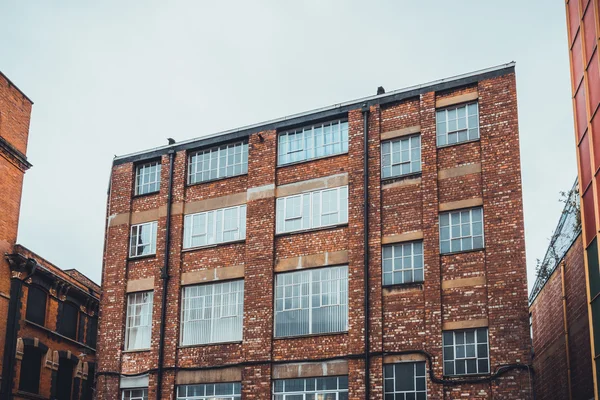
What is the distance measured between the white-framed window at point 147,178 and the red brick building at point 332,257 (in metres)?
0.06

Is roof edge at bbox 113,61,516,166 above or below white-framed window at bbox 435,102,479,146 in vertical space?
above

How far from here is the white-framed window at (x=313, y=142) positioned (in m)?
27.7

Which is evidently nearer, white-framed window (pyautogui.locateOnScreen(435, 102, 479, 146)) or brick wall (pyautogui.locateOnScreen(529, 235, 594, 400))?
brick wall (pyautogui.locateOnScreen(529, 235, 594, 400))

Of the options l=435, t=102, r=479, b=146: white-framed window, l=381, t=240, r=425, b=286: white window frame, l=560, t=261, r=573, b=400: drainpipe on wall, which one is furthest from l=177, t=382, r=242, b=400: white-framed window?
l=435, t=102, r=479, b=146: white-framed window

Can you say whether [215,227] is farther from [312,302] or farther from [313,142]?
[312,302]

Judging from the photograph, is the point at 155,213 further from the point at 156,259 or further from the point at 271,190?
the point at 271,190

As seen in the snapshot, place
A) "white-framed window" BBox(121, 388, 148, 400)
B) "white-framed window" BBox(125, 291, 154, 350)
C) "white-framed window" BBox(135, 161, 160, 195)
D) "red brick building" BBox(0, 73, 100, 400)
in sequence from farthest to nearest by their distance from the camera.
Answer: "red brick building" BBox(0, 73, 100, 400)
"white-framed window" BBox(135, 161, 160, 195)
"white-framed window" BBox(125, 291, 154, 350)
"white-framed window" BBox(121, 388, 148, 400)

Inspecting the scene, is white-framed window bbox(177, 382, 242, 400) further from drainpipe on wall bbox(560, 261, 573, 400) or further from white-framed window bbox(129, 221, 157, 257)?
drainpipe on wall bbox(560, 261, 573, 400)

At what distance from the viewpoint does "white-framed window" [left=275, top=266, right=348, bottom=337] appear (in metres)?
25.8

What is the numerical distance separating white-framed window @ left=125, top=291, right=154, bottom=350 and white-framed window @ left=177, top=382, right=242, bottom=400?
2301 mm

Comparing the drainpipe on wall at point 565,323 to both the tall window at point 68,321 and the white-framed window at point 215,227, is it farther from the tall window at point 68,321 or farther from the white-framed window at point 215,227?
the tall window at point 68,321

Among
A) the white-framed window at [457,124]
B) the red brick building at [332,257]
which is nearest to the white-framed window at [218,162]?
the red brick building at [332,257]

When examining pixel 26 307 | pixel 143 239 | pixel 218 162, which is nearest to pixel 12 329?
pixel 26 307

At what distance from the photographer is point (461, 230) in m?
24.7
